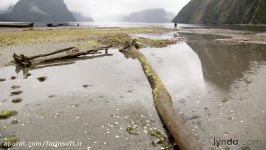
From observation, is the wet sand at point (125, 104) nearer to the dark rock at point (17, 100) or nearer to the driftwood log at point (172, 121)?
the dark rock at point (17, 100)

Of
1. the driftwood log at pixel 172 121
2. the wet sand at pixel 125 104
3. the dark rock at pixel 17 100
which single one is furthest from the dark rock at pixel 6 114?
the driftwood log at pixel 172 121

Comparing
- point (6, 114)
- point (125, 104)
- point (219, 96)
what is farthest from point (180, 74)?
point (6, 114)

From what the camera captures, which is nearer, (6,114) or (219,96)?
(6,114)

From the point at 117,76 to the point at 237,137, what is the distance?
1189 centimetres

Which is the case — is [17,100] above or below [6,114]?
above

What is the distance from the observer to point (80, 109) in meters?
13.6

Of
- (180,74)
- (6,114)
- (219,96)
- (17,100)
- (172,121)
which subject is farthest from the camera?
(180,74)

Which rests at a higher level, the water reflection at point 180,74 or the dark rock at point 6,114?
the water reflection at point 180,74

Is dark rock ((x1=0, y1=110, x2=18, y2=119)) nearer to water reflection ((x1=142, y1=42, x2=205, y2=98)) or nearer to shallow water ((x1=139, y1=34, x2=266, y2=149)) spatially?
shallow water ((x1=139, y1=34, x2=266, y2=149))

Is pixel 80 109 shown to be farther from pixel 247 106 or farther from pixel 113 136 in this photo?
pixel 247 106

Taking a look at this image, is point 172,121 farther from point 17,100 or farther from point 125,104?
point 17,100

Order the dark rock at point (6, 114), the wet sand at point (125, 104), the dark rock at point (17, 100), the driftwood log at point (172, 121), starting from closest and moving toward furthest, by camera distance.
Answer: the driftwood log at point (172, 121)
the wet sand at point (125, 104)
the dark rock at point (6, 114)
the dark rock at point (17, 100)

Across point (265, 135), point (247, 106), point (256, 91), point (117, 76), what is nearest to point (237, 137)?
point (265, 135)

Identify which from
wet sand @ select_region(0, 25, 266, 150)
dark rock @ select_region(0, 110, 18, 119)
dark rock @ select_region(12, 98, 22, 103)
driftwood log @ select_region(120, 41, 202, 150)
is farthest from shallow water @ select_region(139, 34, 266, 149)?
dark rock @ select_region(12, 98, 22, 103)
